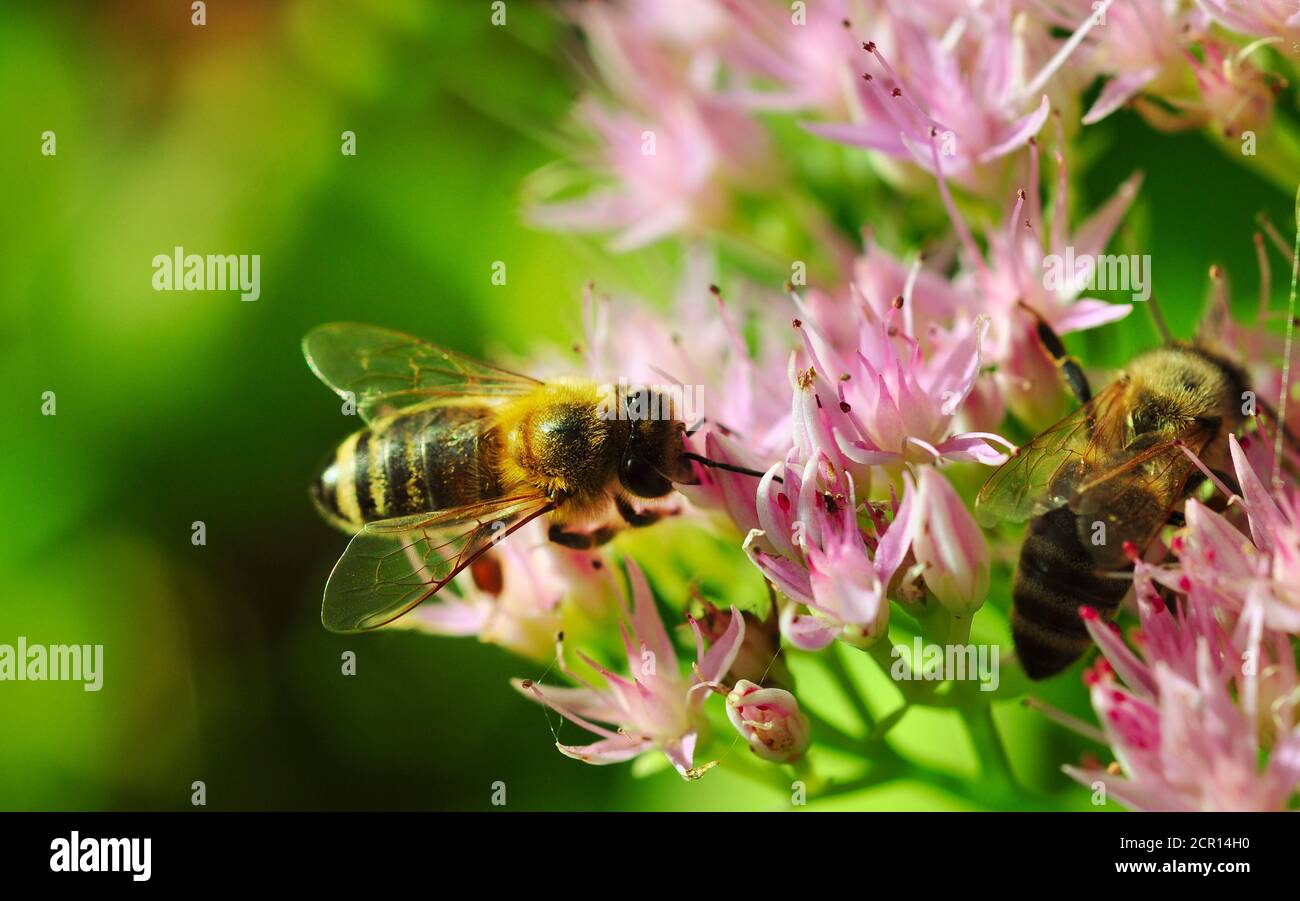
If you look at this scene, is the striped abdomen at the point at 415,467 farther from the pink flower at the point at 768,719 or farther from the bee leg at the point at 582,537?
the pink flower at the point at 768,719

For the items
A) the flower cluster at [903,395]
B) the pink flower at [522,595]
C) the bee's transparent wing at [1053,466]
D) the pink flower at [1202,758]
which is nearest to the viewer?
the pink flower at [1202,758]

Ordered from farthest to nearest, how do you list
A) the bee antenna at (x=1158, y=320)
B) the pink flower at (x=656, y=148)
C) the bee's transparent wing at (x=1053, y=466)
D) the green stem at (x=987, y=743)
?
the pink flower at (x=656, y=148)
the bee antenna at (x=1158, y=320)
the green stem at (x=987, y=743)
the bee's transparent wing at (x=1053, y=466)

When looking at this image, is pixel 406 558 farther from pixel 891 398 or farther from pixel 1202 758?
pixel 1202 758

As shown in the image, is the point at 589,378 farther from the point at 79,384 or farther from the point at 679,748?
the point at 79,384

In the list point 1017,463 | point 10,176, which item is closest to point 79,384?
point 10,176

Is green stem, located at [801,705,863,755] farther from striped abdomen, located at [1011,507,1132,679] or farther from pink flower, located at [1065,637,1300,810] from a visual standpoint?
pink flower, located at [1065,637,1300,810]

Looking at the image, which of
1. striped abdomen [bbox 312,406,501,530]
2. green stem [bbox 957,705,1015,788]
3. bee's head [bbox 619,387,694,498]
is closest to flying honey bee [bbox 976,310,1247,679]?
green stem [bbox 957,705,1015,788]

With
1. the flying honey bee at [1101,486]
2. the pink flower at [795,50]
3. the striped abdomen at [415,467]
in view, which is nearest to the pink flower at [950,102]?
the pink flower at [795,50]

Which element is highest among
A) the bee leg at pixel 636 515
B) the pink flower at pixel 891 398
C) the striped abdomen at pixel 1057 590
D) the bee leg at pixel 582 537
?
the pink flower at pixel 891 398
